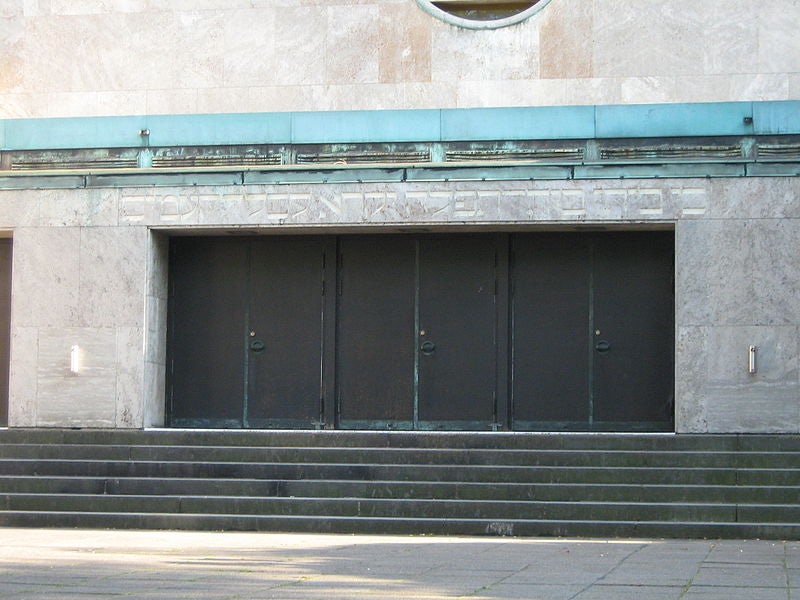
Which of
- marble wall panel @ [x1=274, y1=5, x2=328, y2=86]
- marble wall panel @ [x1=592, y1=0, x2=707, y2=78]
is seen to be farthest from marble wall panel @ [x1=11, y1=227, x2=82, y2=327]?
marble wall panel @ [x1=592, y1=0, x2=707, y2=78]

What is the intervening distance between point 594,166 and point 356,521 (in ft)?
20.6

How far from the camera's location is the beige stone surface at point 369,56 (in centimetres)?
1981

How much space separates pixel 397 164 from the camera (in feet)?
64.6

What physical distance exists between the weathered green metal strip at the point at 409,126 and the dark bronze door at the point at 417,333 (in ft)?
5.26

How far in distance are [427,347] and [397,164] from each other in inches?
106

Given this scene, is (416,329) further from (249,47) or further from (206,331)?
(249,47)

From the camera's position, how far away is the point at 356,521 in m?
15.8

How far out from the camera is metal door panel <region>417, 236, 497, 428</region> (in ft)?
65.2

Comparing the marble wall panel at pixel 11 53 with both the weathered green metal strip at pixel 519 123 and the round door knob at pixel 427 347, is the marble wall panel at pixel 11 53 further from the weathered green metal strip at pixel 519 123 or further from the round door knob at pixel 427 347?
the round door knob at pixel 427 347

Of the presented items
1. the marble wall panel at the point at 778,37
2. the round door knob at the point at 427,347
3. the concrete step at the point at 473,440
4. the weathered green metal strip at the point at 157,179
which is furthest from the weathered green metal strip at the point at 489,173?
the concrete step at the point at 473,440

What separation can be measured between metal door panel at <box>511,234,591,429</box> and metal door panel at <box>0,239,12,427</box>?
7610mm

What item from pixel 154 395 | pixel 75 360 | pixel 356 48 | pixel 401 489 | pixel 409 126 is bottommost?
pixel 401 489

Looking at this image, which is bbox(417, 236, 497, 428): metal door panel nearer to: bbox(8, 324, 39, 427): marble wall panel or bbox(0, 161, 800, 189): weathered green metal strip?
bbox(0, 161, 800, 189): weathered green metal strip

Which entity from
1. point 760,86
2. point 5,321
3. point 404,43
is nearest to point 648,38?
point 760,86
